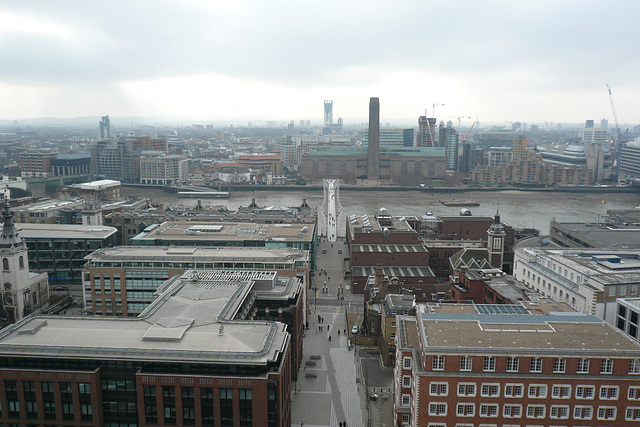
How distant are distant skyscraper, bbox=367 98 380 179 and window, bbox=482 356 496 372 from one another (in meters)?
65.7

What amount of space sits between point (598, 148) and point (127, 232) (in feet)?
222

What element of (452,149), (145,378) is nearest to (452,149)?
(452,149)

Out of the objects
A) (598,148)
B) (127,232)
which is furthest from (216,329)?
(598,148)

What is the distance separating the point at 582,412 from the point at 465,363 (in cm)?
247

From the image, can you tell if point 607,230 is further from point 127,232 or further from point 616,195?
point 616,195

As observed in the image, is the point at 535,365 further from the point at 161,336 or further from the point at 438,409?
the point at 161,336

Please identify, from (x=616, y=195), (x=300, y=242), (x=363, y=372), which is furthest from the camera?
(x=616, y=195)

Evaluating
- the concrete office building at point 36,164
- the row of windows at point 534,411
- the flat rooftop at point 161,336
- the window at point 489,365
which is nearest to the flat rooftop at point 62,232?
the flat rooftop at point 161,336

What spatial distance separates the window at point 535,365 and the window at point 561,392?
46cm

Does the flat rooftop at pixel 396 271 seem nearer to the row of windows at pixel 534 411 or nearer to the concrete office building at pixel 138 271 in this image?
the concrete office building at pixel 138 271

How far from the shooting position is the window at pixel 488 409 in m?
10.7

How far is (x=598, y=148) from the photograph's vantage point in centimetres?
7638

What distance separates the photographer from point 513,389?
10.6 metres

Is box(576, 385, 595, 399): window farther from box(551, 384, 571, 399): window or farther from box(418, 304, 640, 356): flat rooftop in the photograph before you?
box(418, 304, 640, 356): flat rooftop
